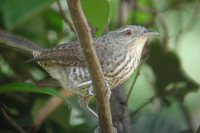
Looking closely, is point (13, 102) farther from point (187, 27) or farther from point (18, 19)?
point (187, 27)

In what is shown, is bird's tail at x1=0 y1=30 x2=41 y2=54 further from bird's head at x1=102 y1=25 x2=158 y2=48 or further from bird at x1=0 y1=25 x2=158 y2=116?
bird's head at x1=102 y1=25 x2=158 y2=48

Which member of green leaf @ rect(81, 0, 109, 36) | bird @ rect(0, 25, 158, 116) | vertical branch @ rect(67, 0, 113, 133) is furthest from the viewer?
bird @ rect(0, 25, 158, 116)

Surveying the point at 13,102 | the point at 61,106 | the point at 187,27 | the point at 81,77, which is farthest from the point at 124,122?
the point at 187,27

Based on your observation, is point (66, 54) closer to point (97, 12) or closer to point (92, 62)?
point (97, 12)

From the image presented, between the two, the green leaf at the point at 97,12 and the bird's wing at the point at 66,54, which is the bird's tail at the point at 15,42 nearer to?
the bird's wing at the point at 66,54

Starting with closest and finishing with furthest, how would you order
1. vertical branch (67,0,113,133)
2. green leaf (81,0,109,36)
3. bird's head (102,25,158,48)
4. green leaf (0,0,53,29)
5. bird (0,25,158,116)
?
vertical branch (67,0,113,133), green leaf (81,0,109,36), bird (0,25,158,116), bird's head (102,25,158,48), green leaf (0,0,53,29)

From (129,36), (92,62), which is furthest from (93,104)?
(92,62)

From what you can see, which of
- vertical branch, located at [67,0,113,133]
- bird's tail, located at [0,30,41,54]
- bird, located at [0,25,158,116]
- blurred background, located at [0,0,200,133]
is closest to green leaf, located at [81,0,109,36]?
blurred background, located at [0,0,200,133]
